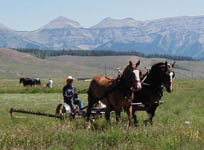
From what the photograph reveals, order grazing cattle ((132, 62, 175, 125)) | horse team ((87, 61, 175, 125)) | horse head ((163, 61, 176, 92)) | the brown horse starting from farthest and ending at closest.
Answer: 1. grazing cattle ((132, 62, 175, 125))
2. horse head ((163, 61, 176, 92))
3. horse team ((87, 61, 175, 125))
4. the brown horse

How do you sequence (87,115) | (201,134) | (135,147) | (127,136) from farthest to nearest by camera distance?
(87,115) < (201,134) < (127,136) < (135,147)

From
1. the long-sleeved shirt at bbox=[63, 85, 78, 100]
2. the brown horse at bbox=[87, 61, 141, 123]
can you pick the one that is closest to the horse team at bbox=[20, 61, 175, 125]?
the brown horse at bbox=[87, 61, 141, 123]

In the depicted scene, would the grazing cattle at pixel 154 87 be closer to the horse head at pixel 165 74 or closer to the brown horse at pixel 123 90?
the horse head at pixel 165 74

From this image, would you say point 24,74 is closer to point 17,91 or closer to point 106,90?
point 17,91

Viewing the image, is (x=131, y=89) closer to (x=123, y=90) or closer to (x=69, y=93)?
(x=123, y=90)

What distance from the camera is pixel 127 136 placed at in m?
8.63

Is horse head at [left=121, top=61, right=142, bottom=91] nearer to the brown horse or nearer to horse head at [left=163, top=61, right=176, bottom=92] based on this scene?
the brown horse

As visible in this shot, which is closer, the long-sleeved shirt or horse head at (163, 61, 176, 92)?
horse head at (163, 61, 176, 92)

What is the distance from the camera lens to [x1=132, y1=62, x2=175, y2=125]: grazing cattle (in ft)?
37.6

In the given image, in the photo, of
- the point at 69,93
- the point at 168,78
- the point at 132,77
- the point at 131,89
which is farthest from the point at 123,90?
the point at 69,93

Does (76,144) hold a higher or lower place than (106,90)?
lower

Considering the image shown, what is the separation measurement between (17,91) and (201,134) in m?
34.7

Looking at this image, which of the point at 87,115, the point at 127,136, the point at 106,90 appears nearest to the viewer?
the point at 127,136

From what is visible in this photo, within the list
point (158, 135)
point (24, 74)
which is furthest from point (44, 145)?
point (24, 74)
